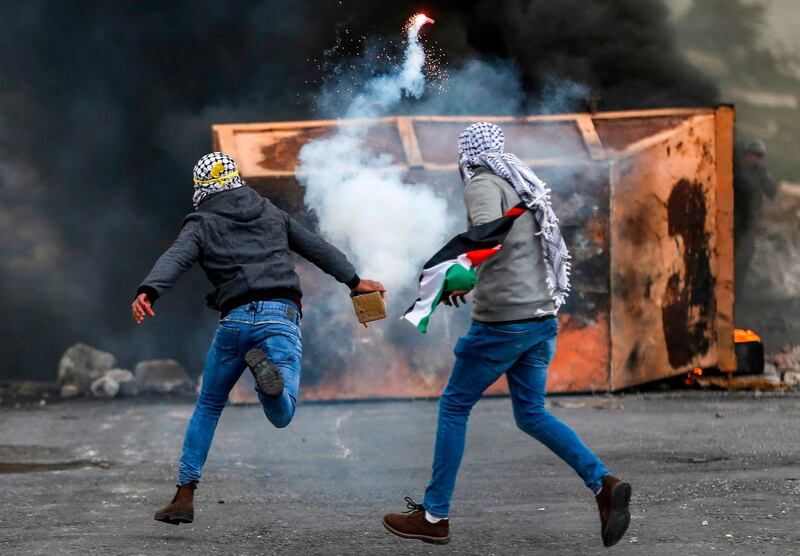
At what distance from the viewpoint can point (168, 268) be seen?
494cm

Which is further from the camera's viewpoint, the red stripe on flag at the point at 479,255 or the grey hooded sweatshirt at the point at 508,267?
the grey hooded sweatshirt at the point at 508,267

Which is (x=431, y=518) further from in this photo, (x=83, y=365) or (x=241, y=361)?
(x=83, y=365)

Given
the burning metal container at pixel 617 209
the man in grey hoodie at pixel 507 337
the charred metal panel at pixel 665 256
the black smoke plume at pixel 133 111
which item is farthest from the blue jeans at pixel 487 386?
the black smoke plume at pixel 133 111

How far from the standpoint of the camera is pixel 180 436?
8.51 metres

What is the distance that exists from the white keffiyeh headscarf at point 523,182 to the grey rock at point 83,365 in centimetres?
749

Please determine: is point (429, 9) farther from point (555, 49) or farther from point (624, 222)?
point (624, 222)

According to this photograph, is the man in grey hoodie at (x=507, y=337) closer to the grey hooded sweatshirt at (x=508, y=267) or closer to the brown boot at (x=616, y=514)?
the grey hooded sweatshirt at (x=508, y=267)

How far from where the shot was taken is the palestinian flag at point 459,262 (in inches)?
180

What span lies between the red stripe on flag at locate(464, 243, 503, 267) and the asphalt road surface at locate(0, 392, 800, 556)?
4.03ft

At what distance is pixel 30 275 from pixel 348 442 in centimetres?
599

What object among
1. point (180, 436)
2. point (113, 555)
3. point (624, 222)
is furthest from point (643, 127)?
point (113, 555)

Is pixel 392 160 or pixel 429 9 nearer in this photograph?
pixel 392 160

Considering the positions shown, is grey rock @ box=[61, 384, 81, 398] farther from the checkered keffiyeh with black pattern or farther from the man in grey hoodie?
the man in grey hoodie

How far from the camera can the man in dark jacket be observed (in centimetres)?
503
